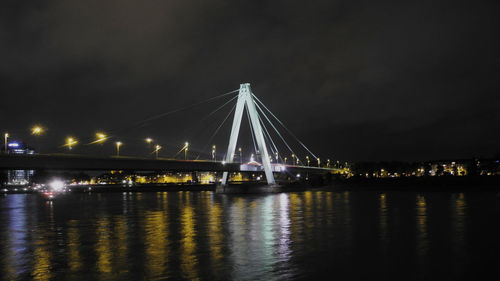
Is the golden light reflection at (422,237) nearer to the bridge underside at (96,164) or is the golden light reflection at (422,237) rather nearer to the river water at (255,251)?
the river water at (255,251)

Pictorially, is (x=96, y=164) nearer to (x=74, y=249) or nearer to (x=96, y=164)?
(x=96, y=164)

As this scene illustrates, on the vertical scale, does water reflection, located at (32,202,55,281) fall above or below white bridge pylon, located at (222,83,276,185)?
below

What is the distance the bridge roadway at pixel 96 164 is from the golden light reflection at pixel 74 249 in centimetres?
3140

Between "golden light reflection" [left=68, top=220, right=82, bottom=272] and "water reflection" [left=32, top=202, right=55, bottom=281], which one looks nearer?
"water reflection" [left=32, top=202, right=55, bottom=281]

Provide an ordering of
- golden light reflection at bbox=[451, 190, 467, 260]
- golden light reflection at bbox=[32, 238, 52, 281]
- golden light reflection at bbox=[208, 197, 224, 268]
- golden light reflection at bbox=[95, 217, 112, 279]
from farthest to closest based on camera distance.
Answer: golden light reflection at bbox=[451, 190, 467, 260]
golden light reflection at bbox=[208, 197, 224, 268]
golden light reflection at bbox=[95, 217, 112, 279]
golden light reflection at bbox=[32, 238, 52, 281]

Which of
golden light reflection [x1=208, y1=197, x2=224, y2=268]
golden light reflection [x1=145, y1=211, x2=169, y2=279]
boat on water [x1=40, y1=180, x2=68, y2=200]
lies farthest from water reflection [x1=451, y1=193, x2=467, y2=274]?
boat on water [x1=40, y1=180, x2=68, y2=200]

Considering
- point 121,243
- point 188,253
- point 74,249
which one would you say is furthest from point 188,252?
point 74,249

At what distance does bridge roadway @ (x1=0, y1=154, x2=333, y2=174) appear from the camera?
2114 inches

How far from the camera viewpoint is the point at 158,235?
858 inches

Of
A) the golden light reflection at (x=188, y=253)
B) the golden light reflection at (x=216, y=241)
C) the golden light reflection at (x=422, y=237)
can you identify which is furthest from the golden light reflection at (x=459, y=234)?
the golden light reflection at (x=188, y=253)

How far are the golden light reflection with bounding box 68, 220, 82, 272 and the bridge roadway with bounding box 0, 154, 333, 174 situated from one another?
1236 inches

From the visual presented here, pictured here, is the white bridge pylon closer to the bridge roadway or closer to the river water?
the bridge roadway

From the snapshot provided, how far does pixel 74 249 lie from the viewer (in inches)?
700

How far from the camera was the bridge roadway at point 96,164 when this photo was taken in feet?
176
